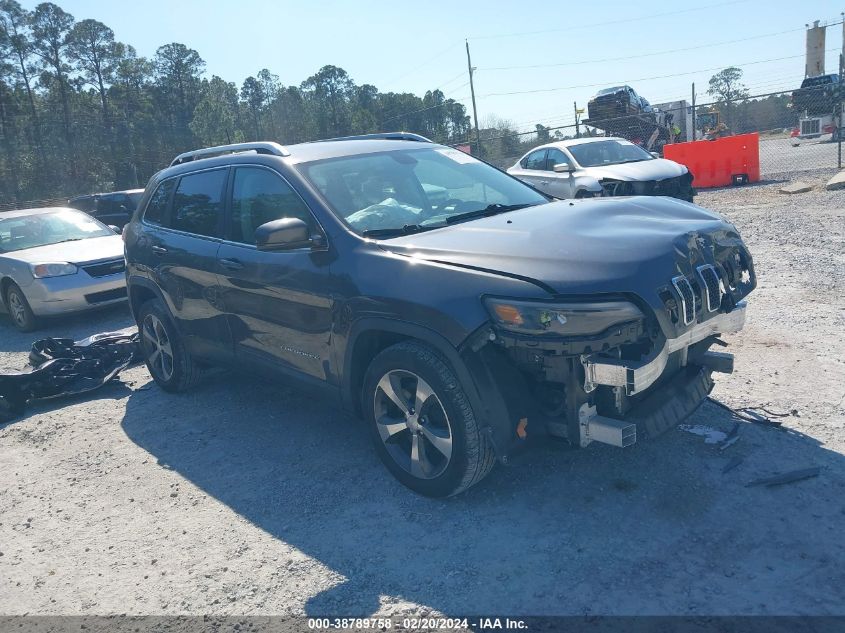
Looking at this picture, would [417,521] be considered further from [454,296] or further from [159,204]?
[159,204]

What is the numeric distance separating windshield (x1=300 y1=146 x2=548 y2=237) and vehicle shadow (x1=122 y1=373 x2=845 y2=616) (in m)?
1.50

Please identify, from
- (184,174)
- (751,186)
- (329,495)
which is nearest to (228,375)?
(184,174)

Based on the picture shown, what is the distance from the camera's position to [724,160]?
17938 millimetres

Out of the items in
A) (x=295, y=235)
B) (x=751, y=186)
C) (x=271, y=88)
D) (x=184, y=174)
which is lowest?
(x=751, y=186)

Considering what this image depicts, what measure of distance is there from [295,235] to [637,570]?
7.89 ft

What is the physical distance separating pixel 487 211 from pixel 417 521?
1.93 meters

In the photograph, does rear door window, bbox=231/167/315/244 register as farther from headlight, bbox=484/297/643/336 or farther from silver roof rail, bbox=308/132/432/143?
headlight, bbox=484/297/643/336

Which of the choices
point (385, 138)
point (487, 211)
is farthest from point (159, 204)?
point (487, 211)

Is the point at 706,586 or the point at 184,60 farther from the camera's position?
the point at 184,60

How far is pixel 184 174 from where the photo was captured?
5523 millimetres

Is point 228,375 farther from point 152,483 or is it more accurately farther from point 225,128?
point 225,128

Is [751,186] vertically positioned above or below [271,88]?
below

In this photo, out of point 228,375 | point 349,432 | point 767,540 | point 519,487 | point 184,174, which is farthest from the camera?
point 228,375

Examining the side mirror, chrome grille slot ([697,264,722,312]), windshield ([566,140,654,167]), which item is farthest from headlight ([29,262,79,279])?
windshield ([566,140,654,167])
